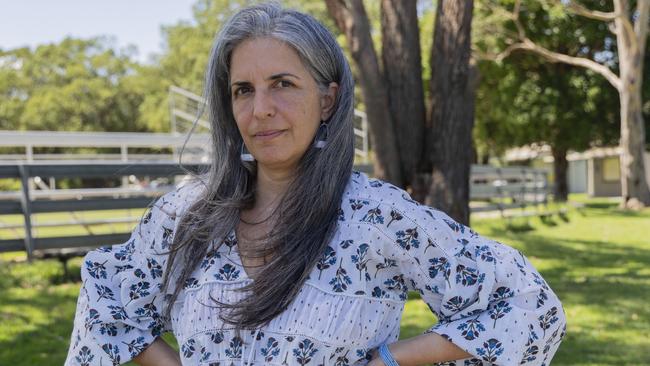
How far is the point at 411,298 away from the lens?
6.63 m

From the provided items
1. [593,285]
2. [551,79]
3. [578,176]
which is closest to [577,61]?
[551,79]

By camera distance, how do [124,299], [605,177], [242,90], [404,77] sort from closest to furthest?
[242,90] → [124,299] → [404,77] → [605,177]

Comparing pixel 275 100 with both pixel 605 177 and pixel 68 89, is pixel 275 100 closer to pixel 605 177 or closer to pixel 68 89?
pixel 605 177

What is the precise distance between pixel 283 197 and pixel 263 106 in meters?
0.26

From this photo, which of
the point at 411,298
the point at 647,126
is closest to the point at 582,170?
the point at 647,126

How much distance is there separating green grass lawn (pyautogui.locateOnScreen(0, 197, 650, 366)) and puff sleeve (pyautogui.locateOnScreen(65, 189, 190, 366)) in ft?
9.29

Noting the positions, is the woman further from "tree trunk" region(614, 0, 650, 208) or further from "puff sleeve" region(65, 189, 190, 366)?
"tree trunk" region(614, 0, 650, 208)

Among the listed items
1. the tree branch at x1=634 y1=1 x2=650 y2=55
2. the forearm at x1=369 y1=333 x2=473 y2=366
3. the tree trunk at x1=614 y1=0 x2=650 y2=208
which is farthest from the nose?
the tree trunk at x1=614 y1=0 x2=650 y2=208

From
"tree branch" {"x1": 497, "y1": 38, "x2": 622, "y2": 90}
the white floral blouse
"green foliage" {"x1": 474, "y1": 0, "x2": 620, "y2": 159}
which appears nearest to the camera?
the white floral blouse

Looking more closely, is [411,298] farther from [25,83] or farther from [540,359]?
[25,83]

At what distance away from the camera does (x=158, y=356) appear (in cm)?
197

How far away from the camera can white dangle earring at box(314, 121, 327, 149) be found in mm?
1874

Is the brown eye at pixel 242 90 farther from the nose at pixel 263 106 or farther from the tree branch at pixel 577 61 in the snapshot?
the tree branch at pixel 577 61

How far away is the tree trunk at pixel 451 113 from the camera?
19.7 feet
